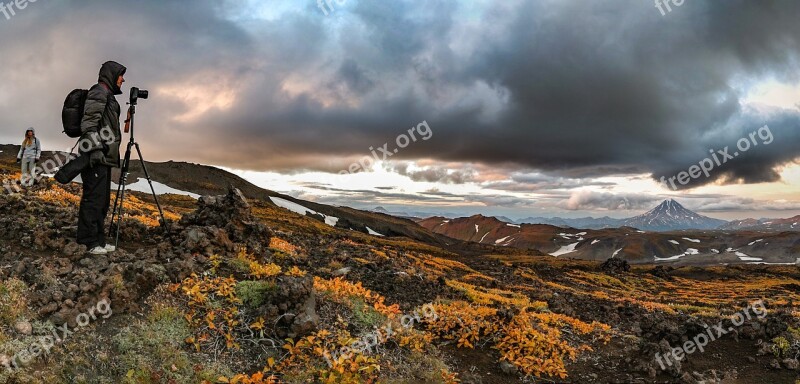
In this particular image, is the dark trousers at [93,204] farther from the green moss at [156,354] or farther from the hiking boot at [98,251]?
the green moss at [156,354]

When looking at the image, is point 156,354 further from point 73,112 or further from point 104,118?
point 73,112

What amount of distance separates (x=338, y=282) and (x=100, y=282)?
6269 millimetres

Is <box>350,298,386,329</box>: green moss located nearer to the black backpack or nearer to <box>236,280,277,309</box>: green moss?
<box>236,280,277,309</box>: green moss

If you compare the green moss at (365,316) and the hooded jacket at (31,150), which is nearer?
the green moss at (365,316)

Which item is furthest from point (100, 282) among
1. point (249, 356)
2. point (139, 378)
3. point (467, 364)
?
point (467, 364)

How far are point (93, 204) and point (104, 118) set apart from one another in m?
2.28

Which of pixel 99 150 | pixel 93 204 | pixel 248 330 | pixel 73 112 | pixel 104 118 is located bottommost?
pixel 248 330

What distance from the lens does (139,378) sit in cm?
765

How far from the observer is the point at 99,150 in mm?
11133

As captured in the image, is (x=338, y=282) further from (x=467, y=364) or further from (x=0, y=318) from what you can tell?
(x=0, y=318)

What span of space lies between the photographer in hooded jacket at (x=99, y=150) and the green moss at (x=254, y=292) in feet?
13.4

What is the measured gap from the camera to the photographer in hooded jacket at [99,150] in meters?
11.1

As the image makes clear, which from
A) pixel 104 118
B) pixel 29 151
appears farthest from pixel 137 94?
pixel 29 151

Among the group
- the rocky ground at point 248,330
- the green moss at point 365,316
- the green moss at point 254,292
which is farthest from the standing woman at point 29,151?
the green moss at point 365,316
